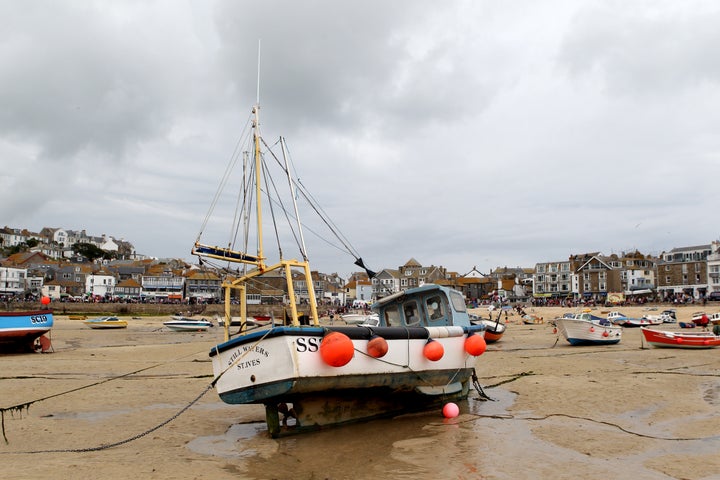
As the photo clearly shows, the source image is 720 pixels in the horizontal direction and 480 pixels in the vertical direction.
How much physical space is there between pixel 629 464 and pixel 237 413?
8549mm

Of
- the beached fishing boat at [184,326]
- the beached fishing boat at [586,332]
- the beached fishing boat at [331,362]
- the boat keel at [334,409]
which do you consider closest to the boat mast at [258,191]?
the beached fishing boat at [331,362]

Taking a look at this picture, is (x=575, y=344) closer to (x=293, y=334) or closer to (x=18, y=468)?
(x=293, y=334)

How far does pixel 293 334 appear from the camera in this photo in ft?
29.3

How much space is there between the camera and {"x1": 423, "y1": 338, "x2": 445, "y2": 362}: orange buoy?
10875mm

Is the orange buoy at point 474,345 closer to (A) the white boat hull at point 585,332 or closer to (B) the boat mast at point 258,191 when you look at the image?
(B) the boat mast at point 258,191

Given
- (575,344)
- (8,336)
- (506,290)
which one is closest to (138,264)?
(506,290)

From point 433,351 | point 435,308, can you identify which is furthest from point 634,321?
point 433,351

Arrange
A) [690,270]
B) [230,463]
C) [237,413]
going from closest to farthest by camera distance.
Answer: [230,463]
[237,413]
[690,270]

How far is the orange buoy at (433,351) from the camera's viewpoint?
10875mm

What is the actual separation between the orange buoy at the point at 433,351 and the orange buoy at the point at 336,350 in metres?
2.32

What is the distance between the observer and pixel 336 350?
8953 mm

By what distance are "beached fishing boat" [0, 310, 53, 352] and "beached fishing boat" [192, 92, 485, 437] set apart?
1839 centimetres

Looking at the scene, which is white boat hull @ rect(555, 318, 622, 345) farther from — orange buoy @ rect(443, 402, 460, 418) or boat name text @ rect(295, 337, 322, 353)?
boat name text @ rect(295, 337, 322, 353)

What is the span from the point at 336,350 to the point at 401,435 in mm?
2370
